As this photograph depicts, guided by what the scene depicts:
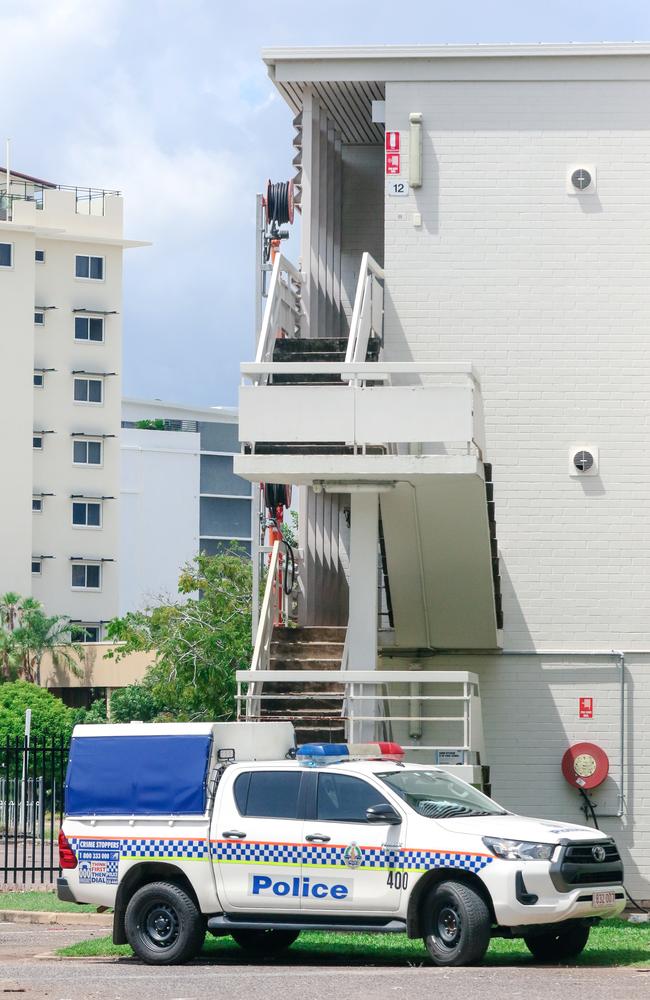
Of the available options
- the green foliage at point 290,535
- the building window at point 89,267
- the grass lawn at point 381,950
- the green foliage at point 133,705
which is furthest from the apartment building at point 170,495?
the grass lawn at point 381,950

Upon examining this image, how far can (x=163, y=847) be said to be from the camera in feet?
48.1

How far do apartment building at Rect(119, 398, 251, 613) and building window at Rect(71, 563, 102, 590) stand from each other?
12.5 meters

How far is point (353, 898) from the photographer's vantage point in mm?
13867

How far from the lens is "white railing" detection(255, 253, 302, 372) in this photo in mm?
19797

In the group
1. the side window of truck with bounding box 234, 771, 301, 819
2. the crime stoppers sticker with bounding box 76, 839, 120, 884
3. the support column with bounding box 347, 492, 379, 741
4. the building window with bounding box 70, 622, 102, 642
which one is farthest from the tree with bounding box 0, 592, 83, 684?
the side window of truck with bounding box 234, 771, 301, 819

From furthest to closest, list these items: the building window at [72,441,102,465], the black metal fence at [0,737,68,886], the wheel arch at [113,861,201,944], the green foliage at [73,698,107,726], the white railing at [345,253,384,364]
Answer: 1. the building window at [72,441,102,465]
2. the green foliage at [73,698,107,726]
3. the black metal fence at [0,737,68,886]
4. the white railing at [345,253,384,364]
5. the wheel arch at [113,861,201,944]

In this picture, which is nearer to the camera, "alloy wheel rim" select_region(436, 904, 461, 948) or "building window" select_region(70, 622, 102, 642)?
"alloy wheel rim" select_region(436, 904, 461, 948)

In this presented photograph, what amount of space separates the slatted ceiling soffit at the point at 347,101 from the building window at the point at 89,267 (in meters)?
61.7

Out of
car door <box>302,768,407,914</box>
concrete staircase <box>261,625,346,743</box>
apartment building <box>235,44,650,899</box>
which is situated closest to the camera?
car door <box>302,768,407,914</box>

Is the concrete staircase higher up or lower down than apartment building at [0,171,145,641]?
lower down

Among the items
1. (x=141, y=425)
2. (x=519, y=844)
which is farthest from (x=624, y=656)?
(x=141, y=425)

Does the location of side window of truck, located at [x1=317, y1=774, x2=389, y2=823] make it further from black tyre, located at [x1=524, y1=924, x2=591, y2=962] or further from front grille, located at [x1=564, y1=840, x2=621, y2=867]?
black tyre, located at [x1=524, y1=924, x2=591, y2=962]

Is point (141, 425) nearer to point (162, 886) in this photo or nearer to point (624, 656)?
point (624, 656)

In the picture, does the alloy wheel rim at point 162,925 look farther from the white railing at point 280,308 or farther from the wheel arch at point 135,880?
the white railing at point 280,308
